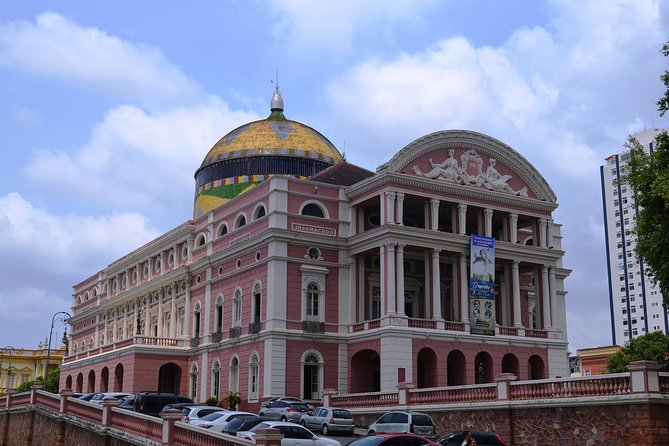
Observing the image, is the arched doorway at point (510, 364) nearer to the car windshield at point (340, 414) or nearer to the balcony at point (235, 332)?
the balcony at point (235, 332)

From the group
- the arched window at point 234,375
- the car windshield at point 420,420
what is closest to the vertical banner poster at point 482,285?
the arched window at point 234,375

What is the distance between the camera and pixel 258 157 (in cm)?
6162

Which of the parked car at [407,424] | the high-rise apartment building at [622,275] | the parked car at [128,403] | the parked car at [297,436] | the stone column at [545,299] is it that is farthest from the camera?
the high-rise apartment building at [622,275]

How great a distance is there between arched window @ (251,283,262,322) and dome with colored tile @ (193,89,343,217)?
13.5 metres

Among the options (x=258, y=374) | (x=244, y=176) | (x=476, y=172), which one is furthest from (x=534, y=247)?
(x=244, y=176)

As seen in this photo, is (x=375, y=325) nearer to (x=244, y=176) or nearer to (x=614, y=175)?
(x=244, y=176)

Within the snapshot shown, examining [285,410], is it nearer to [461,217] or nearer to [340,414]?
[340,414]

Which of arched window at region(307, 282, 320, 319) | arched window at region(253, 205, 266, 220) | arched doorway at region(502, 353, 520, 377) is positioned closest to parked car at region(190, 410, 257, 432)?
arched window at region(307, 282, 320, 319)

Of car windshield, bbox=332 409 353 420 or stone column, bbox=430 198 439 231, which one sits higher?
stone column, bbox=430 198 439 231

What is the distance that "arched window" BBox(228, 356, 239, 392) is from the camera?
4997cm

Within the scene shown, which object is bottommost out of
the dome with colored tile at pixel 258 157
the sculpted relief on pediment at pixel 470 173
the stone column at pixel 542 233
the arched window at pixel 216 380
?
the arched window at pixel 216 380

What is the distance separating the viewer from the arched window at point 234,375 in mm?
49969

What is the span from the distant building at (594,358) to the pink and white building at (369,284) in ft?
94.2

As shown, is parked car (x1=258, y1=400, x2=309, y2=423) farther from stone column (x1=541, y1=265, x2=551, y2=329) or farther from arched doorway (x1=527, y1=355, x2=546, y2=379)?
stone column (x1=541, y1=265, x2=551, y2=329)
